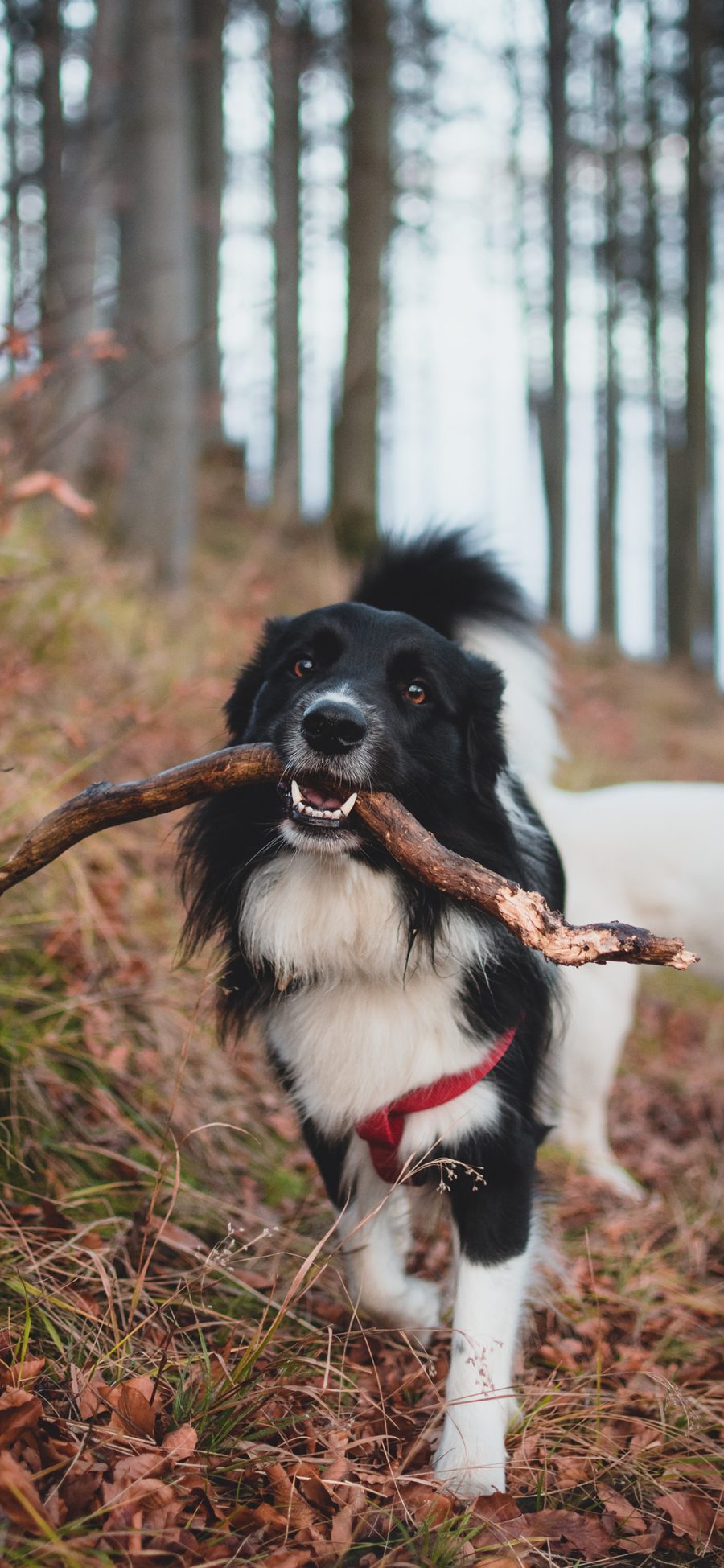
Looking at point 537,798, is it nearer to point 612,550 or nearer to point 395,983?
point 395,983

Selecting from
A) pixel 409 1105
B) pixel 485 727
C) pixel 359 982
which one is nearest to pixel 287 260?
pixel 485 727

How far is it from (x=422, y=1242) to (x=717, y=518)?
2263 cm

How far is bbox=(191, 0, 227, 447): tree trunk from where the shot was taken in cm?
1430

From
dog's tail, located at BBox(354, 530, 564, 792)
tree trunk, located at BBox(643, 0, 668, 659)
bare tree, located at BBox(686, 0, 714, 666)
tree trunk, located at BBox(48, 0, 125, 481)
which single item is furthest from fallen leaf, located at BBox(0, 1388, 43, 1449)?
tree trunk, located at BBox(643, 0, 668, 659)

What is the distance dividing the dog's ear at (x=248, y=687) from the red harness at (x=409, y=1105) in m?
0.94

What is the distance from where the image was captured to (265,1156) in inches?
136

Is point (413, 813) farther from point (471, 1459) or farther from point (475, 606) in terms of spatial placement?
point (471, 1459)

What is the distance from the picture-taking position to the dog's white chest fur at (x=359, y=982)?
→ 2.41 metres

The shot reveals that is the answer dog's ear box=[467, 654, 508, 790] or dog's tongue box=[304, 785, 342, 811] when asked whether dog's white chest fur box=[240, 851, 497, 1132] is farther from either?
dog's ear box=[467, 654, 508, 790]

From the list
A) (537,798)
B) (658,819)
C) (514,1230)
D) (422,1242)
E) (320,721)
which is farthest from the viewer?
(658,819)

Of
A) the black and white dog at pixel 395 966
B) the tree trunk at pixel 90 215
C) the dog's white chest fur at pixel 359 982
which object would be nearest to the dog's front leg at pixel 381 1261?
the black and white dog at pixel 395 966

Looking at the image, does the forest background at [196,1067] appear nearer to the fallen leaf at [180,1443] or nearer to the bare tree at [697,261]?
the fallen leaf at [180,1443]

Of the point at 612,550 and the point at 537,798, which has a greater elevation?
the point at 537,798

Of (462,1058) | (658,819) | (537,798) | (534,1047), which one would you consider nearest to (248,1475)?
(462,1058)
